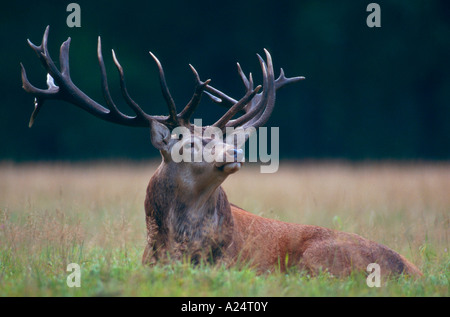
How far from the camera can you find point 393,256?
5902mm

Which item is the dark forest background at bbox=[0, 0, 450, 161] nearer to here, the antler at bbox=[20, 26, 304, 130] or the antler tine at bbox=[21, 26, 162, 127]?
the antler at bbox=[20, 26, 304, 130]

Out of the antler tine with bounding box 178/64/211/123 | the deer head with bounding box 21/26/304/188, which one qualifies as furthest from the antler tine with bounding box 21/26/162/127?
the antler tine with bounding box 178/64/211/123

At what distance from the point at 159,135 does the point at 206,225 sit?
0.92 m

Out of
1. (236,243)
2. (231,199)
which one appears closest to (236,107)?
(236,243)

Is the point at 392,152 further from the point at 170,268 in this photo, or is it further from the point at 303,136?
A: the point at 170,268

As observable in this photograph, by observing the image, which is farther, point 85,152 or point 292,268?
point 85,152

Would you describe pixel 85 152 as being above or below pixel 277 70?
below

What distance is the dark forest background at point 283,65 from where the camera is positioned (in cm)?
2184

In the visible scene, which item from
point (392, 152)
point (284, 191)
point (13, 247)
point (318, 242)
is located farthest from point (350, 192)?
point (392, 152)

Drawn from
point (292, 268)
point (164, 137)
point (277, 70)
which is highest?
point (277, 70)

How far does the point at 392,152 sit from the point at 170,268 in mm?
18275

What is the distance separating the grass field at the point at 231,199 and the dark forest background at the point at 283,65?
605 centimetres

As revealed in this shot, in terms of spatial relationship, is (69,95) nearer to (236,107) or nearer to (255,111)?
(236,107)

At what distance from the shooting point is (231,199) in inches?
432
